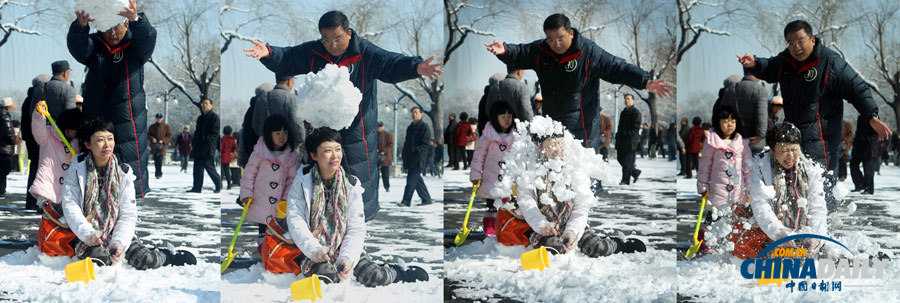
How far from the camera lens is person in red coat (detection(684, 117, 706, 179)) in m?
5.26

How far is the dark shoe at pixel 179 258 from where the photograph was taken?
5332mm

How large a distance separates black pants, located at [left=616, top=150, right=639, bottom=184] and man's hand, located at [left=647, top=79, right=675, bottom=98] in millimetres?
367

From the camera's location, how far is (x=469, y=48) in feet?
17.5

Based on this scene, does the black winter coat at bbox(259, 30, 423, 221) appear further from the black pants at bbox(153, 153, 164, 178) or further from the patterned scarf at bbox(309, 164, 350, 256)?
the black pants at bbox(153, 153, 164, 178)

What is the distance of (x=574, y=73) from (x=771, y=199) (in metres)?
1.32

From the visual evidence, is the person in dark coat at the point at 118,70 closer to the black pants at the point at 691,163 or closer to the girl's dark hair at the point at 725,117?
the black pants at the point at 691,163

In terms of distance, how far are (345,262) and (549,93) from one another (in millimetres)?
1538

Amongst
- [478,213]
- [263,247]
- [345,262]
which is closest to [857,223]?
[478,213]

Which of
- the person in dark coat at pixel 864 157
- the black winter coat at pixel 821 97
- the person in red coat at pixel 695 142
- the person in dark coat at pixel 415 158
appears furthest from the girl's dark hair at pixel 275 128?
the person in dark coat at pixel 864 157

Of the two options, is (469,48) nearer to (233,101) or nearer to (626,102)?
(626,102)

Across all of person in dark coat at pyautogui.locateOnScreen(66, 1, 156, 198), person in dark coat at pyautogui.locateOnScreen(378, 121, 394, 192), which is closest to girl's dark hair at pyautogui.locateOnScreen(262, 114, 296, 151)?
person in dark coat at pyautogui.locateOnScreen(378, 121, 394, 192)

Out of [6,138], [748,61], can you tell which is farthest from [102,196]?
[748,61]

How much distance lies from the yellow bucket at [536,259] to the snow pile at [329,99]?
55.2 inches

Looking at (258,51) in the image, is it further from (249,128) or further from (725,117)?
(725,117)
